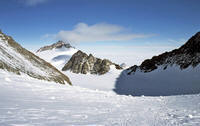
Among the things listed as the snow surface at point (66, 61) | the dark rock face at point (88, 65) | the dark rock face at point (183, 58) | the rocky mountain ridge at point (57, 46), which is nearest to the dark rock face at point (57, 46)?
the rocky mountain ridge at point (57, 46)

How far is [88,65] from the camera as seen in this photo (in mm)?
81438

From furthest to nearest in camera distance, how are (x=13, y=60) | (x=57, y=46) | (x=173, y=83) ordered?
(x=57, y=46), (x=173, y=83), (x=13, y=60)

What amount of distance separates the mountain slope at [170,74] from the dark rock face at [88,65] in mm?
18118

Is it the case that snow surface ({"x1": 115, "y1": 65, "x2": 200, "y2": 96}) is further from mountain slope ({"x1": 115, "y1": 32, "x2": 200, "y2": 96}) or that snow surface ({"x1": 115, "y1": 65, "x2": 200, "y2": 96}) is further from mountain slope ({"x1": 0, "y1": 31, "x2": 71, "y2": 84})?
mountain slope ({"x1": 0, "y1": 31, "x2": 71, "y2": 84})

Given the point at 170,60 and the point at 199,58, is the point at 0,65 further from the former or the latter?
Result: the point at 170,60

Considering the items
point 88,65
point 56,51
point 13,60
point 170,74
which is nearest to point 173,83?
point 170,74

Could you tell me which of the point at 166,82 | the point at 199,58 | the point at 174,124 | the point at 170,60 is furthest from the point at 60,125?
the point at 170,60

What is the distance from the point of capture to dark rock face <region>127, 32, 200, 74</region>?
143 feet

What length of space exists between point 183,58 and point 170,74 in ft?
26.4

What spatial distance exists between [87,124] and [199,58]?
4688 cm

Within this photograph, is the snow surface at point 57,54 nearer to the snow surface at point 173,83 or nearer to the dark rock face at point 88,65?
the dark rock face at point 88,65

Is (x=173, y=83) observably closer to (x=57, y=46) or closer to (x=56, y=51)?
(x=56, y=51)

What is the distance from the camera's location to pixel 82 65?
8231 cm

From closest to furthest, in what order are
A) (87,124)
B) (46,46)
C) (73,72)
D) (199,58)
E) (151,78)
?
(87,124) → (199,58) → (151,78) → (73,72) → (46,46)
